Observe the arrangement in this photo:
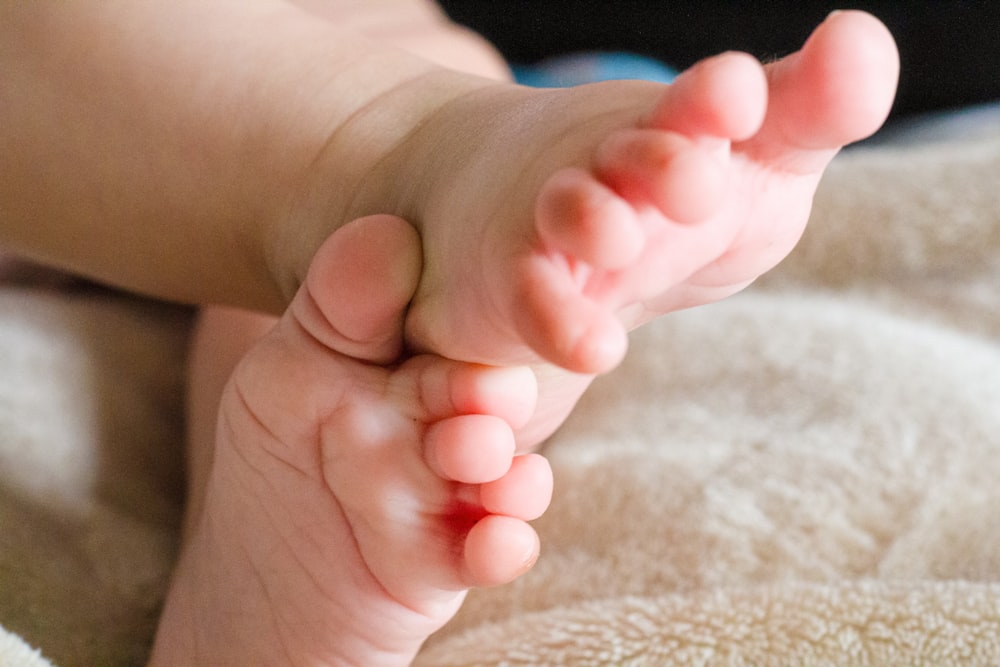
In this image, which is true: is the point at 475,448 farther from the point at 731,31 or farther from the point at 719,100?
the point at 731,31

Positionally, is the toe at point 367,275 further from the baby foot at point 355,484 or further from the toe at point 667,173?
the toe at point 667,173

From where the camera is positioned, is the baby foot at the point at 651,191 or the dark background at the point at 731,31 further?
the dark background at the point at 731,31

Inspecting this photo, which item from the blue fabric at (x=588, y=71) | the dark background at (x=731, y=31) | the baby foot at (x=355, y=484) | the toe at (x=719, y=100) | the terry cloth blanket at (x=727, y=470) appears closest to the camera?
the toe at (x=719, y=100)

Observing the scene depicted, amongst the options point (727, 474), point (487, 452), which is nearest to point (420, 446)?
point (487, 452)

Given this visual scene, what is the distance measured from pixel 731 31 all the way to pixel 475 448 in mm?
914

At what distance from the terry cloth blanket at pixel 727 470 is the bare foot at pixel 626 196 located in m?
0.23

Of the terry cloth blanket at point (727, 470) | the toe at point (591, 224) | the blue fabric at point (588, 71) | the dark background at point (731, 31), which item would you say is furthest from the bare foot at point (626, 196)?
the dark background at point (731, 31)

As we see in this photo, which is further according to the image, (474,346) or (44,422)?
(44,422)

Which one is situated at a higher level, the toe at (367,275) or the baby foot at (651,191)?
the baby foot at (651,191)

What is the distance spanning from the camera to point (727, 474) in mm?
636

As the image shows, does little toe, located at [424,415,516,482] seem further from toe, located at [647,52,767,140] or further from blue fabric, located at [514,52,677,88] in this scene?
blue fabric, located at [514,52,677,88]

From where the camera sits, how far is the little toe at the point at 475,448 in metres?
0.39

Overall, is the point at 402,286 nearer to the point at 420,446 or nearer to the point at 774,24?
the point at 420,446

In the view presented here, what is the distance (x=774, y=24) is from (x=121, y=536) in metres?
0.89
